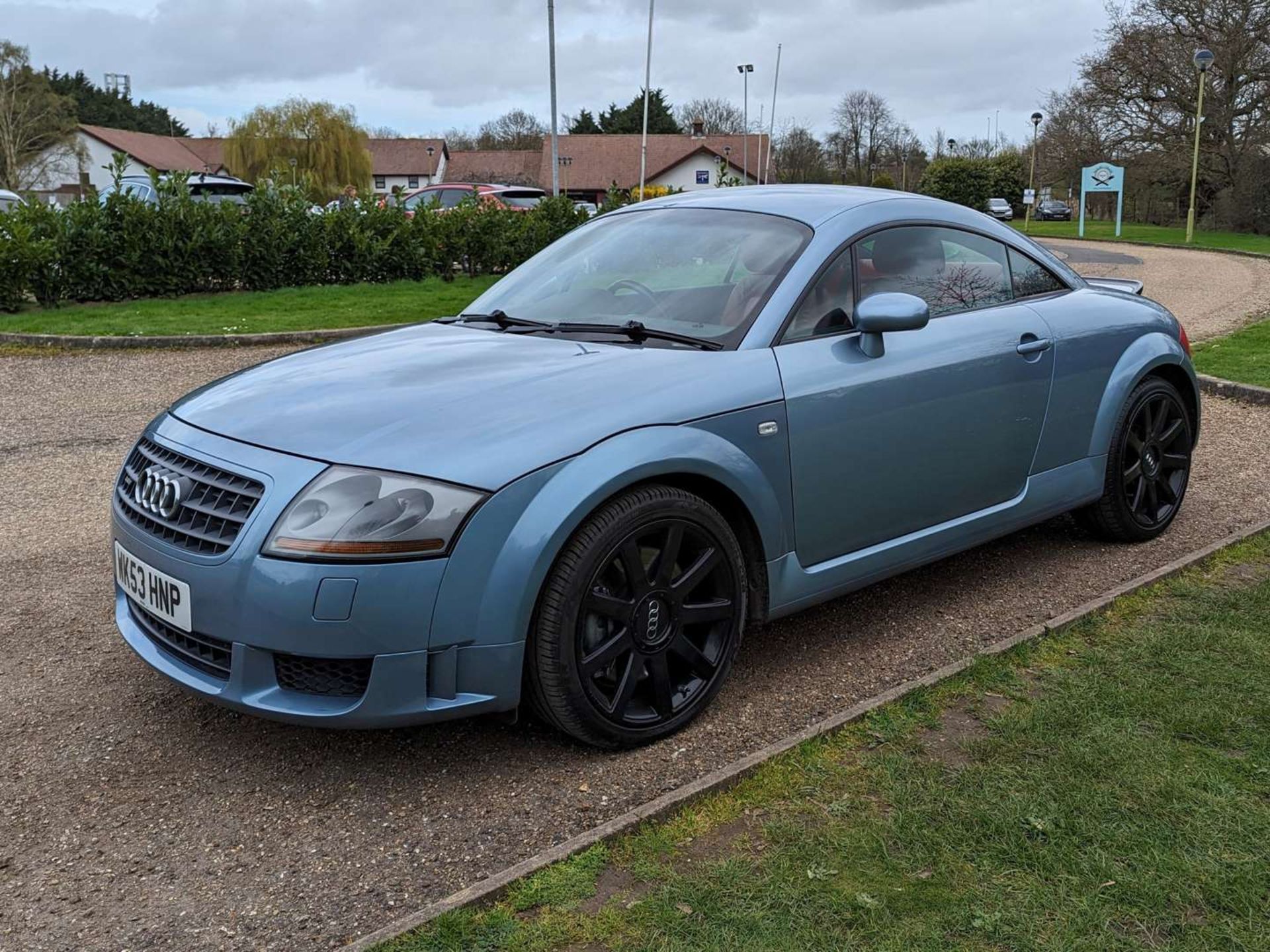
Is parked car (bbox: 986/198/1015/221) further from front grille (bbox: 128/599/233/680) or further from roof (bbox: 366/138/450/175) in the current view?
roof (bbox: 366/138/450/175)

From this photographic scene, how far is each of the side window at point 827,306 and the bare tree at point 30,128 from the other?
6762cm

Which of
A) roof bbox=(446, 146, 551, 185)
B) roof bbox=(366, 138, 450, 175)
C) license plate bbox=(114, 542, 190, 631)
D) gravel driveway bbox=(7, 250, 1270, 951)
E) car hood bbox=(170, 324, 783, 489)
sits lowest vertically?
gravel driveway bbox=(7, 250, 1270, 951)

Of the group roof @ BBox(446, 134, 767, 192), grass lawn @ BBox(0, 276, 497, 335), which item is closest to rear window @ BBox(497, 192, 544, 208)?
grass lawn @ BBox(0, 276, 497, 335)

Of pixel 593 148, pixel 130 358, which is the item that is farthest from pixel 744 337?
pixel 593 148

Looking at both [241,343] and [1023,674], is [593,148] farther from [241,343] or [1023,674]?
[1023,674]

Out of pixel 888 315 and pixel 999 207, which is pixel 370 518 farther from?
pixel 999 207

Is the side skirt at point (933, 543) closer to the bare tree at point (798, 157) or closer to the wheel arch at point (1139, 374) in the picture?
the wheel arch at point (1139, 374)

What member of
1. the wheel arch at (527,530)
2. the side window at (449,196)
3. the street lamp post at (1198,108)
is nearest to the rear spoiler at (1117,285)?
the wheel arch at (527,530)

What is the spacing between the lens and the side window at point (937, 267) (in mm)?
3953

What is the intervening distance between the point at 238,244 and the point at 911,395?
39.9ft

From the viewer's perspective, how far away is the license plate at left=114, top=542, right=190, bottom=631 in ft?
9.57

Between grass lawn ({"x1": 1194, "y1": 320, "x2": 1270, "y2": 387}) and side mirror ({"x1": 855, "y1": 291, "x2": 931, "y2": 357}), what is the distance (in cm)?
625

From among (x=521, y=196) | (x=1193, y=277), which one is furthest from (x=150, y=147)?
(x=1193, y=277)

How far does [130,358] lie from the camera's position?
10539 mm
